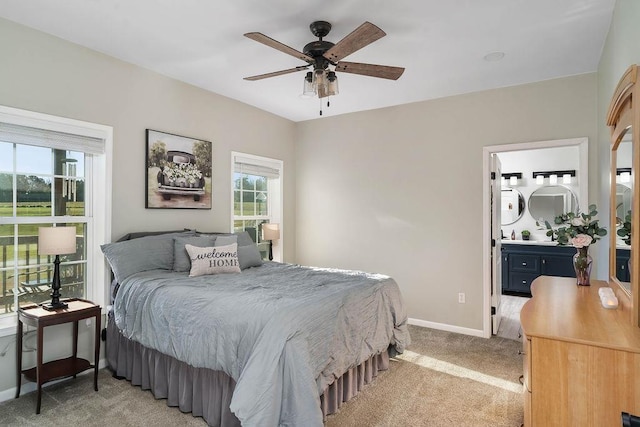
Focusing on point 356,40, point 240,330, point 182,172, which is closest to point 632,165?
point 356,40

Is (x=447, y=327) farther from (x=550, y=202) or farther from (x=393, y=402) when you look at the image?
(x=550, y=202)

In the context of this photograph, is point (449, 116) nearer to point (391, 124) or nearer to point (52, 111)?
point (391, 124)

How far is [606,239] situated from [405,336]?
171 cm

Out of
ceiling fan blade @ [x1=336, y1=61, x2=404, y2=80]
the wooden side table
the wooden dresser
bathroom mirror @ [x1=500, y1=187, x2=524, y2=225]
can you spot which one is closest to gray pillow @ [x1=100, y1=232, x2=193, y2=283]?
the wooden side table

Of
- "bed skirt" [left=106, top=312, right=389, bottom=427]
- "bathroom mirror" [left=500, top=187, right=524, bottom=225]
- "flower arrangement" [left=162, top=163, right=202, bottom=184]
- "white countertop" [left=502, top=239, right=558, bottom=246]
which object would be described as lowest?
"bed skirt" [left=106, top=312, right=389, bottom=427]

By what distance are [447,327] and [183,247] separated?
3.05 metres

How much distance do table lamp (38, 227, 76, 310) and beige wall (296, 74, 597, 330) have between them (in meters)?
3.18

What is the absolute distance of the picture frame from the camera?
3.56 metres

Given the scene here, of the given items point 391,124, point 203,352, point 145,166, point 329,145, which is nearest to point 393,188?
point 391,124

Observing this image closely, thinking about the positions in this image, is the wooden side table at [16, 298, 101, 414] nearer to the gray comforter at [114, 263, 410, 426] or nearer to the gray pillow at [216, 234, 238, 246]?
the gray comforter at [114, 263, 410, 426]

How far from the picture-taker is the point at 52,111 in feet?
9.41

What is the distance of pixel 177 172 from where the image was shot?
3.80 metres

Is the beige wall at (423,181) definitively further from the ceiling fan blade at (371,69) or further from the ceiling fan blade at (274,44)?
the ceiling fan blade at (274,44)

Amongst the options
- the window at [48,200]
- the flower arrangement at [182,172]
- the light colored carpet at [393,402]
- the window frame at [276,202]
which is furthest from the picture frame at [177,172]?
the light colored carpet at [393,402]
